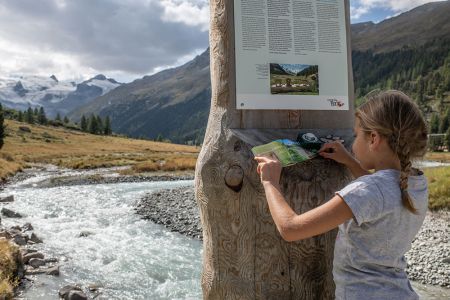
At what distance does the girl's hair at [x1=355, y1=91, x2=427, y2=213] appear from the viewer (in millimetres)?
→ 2598

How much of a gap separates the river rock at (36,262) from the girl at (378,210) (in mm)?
12340

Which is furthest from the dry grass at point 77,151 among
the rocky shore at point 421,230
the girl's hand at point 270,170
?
the girl's hand at point 270,170

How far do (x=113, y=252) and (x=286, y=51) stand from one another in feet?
42.6

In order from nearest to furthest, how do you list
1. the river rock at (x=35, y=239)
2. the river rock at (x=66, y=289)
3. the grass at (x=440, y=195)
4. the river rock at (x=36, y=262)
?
the river rock at (x=66, y=289)
the river rock at (x=36, y=262)
the river rock at (x=35, y=239)
the grass at (x=440, y=195)

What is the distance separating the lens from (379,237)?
2.60 metres

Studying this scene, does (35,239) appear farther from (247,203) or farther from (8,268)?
(247,203)

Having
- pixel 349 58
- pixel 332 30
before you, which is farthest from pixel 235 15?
pixel 349 58

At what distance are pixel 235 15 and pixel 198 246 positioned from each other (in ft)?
43.8

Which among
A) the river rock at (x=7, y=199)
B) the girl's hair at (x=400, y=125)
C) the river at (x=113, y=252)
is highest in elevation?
the girl's hair at (x=400, y=125)

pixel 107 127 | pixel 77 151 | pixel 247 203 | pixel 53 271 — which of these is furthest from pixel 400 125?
pixel 107 127

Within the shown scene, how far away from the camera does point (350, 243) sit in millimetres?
2688

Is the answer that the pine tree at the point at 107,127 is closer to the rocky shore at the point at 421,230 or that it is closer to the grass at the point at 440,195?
the rocky shore at the point at 421,230

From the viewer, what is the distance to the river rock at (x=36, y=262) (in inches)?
516

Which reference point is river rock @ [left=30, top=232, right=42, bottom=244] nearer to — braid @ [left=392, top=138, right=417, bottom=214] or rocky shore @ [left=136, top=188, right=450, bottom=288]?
rocky shore @ [left=136, top=188, right=450, bottom=288]
